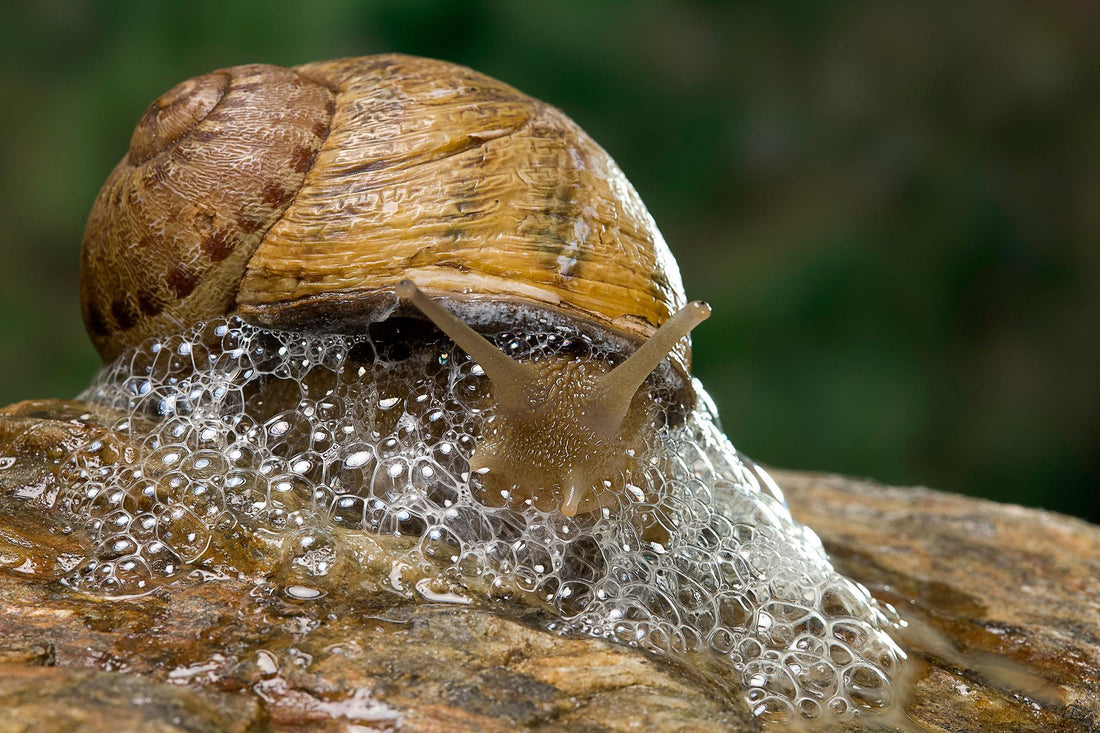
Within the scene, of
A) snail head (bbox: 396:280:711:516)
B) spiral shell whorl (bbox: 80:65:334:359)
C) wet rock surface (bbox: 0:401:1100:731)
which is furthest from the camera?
spiral shell whorl (bbox: 80:65:334:359)

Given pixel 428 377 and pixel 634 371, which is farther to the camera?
pixel 428 377

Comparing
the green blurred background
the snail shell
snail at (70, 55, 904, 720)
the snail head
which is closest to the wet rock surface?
snail at (70, 55, 904, 720)

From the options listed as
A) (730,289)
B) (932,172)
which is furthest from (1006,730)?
(932,172)

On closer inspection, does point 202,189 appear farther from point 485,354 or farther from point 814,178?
point 814,178

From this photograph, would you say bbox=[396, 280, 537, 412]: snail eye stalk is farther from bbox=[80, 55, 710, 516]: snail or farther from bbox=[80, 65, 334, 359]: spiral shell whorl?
bbox=[80, 65, 334, 359]: spiral shell whorl

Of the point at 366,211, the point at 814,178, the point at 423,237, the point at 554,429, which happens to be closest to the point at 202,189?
the point at 366,211

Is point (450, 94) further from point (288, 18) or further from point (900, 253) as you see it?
point (900, 253)

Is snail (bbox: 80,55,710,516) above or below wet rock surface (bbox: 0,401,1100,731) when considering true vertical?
above
